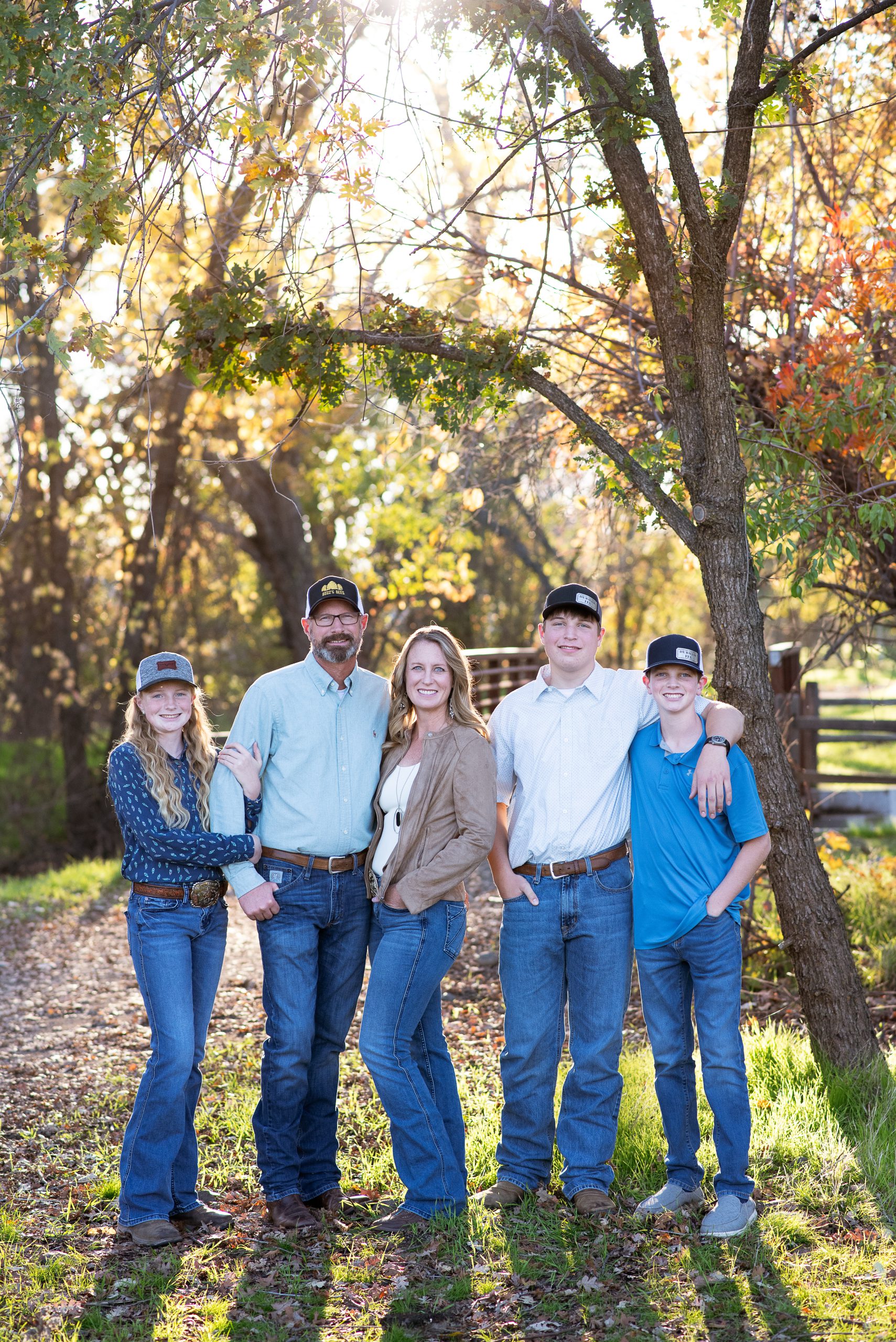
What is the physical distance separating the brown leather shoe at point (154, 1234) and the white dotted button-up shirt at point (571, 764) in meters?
1.61

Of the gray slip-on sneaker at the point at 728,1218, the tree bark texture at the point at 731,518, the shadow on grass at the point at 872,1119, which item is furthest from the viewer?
the tree bark texture at the point at 731,518

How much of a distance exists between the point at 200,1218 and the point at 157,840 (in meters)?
1.30

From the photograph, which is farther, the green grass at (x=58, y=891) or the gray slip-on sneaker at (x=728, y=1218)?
the green grass at (x=58, y=891)

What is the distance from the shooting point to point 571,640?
395 cm

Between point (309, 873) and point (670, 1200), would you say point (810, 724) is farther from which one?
point (309, 873)

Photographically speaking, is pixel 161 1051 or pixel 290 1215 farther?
pixel 290 1215

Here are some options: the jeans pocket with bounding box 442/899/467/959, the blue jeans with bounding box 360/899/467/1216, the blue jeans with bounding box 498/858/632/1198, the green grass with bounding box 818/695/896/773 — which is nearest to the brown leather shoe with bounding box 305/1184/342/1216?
the blue jeans with bounding box 360/899/467/1216

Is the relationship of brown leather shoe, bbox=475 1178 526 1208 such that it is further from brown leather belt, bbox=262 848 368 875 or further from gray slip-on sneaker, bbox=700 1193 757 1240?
brown leather belt, bbox=262 848 368 875

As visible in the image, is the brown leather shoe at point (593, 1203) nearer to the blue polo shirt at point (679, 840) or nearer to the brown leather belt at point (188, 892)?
the blue polo shirt at point (679, 840)

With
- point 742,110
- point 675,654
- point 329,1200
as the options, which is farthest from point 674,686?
point 742,110

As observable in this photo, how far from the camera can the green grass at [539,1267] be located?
3.30 meters

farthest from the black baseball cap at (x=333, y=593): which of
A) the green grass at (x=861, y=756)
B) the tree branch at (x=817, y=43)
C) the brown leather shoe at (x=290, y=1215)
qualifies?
the green grass at (x=861, y=756)

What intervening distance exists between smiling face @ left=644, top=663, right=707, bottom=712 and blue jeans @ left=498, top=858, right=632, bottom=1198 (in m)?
0.56

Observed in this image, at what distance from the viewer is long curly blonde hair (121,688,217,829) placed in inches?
152
